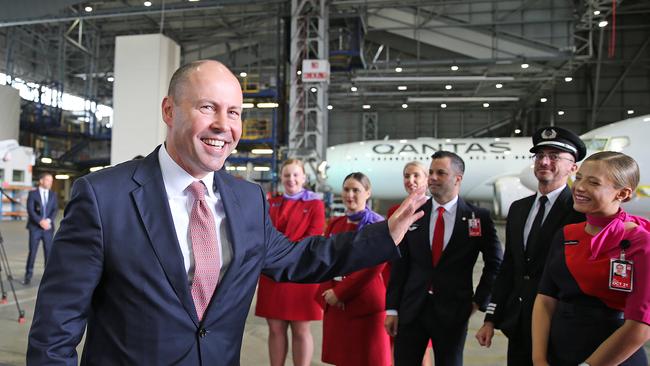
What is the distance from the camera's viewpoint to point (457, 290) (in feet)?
8.73

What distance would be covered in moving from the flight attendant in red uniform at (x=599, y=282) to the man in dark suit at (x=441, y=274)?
0.68 metres

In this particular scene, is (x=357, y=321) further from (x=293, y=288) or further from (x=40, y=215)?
(x=40, y=215)

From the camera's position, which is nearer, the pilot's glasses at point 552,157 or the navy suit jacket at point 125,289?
the navy suit jacket at point 125,289

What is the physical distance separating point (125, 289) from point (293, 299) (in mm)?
2267

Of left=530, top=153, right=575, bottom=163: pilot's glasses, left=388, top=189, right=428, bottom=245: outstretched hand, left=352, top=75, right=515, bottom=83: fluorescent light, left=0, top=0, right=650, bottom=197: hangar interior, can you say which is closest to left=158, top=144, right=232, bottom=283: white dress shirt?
left=388, top=189, right=428, bottom=245: outstretched hand

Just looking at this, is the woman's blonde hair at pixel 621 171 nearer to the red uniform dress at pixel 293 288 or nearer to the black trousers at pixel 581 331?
the black trousers at pixel 581 331

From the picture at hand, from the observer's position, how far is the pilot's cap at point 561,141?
2.41 meters

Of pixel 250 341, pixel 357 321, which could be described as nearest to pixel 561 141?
pixel 357 321

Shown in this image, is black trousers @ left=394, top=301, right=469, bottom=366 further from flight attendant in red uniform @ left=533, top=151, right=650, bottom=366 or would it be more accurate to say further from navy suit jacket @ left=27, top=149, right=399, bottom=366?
navy suit jacket @ left=27, top=149, right=399, bottom=366

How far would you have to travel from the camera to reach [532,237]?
2.41m

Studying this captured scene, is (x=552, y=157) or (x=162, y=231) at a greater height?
(x=552, y=157)

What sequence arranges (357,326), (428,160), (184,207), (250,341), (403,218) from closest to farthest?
(184,207)
(403,218)
(357,326)
(250,341)
(428,160)

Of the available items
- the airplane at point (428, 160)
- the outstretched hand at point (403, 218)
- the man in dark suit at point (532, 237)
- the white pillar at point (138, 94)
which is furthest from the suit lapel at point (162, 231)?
the white pillar at point (138, 94)

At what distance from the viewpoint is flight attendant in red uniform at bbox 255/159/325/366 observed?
346 cm
